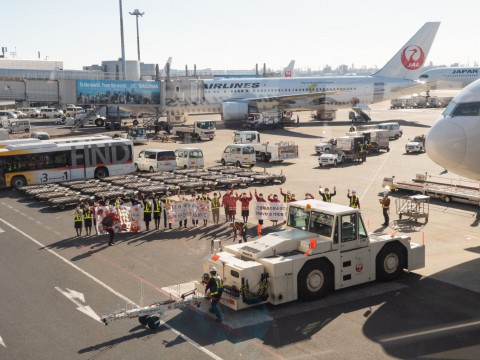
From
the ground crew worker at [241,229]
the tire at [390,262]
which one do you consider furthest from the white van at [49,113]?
the tire at [390,262]

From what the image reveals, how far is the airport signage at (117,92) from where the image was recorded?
221 ft

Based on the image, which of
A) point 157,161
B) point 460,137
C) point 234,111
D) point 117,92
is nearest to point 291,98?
point 234,111

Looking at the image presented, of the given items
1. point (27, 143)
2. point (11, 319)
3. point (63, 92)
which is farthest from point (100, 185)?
point (63, 92)

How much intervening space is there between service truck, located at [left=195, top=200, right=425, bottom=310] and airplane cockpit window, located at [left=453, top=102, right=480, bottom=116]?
4424mm

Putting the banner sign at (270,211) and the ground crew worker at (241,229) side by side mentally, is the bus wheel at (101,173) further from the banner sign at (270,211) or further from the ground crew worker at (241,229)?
the ground crew worker at (241,229)

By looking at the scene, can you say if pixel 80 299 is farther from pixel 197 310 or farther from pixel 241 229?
pixel 241 229

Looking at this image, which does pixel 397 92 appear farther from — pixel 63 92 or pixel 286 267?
pixel 286 267

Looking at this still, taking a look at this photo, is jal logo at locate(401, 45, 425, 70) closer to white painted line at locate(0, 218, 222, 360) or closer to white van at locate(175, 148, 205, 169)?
white van at locate(175, 148, 205, 169)

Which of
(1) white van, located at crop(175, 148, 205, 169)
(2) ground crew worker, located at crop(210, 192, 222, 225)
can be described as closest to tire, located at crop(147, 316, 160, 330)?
(2) ground crew worker, located at crop(210, 192, 222, 225)

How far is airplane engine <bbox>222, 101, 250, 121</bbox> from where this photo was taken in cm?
7088

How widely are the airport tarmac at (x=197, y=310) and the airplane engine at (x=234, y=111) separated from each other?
44577 mm

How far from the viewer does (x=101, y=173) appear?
3928 centimetres

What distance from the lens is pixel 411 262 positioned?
60.8ft

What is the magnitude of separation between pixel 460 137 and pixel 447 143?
0.43 m
